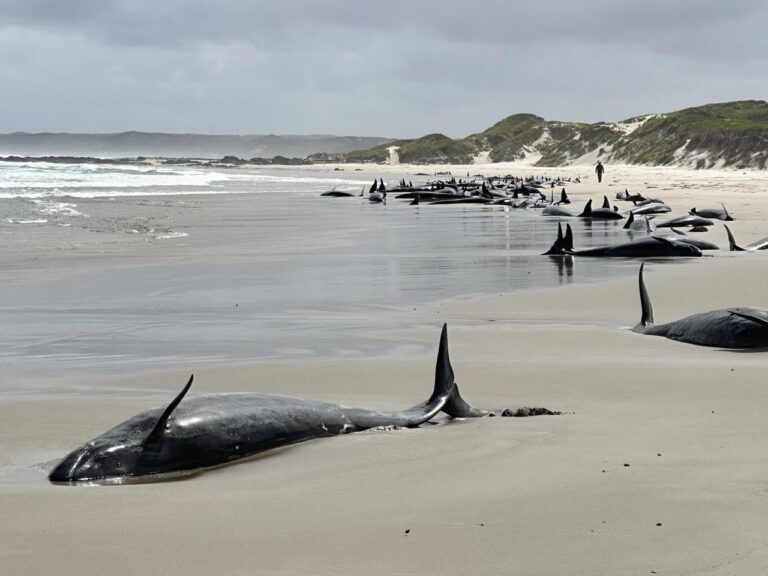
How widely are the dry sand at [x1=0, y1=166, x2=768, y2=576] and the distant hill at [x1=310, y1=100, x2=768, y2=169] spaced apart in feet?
185

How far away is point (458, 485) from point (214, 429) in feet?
4.14

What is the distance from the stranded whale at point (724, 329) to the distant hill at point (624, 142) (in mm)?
54400

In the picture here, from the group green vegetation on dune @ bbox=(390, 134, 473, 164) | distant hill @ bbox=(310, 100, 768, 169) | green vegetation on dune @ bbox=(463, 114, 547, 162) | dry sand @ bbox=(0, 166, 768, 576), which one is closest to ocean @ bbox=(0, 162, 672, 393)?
dry sand @ bbox=(0, 166, 768, 576)

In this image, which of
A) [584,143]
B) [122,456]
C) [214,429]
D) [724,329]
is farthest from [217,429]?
[584,143]

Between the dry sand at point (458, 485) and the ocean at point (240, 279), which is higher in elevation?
the dry sand at point (458, 485)

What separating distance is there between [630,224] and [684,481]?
15.7 m

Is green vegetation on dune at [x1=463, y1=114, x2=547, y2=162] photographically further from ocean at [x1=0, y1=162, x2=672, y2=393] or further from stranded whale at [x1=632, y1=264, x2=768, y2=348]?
stranded whale at [x1=632, y1=264, x2=768, y2=348]

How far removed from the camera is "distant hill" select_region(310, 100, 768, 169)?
65.3 m

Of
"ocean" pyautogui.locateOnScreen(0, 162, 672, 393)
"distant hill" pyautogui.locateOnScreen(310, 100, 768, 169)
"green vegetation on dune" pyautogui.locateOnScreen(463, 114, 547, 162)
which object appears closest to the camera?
"ocean" pyautogui.locateOnScreen(0, 162, 672, 393)

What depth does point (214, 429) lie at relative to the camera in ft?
15.1

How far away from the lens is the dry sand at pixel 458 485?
3.06 m

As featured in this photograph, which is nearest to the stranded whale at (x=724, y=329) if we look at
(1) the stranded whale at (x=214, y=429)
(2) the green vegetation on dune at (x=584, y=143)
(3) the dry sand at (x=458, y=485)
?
(3) the dry sand at (x=458, y=485)

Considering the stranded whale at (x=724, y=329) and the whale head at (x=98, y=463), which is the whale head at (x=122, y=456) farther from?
the stranded whale at (x=724, y=329)

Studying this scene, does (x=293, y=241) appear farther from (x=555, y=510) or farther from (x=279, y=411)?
(x=555, y=510)
